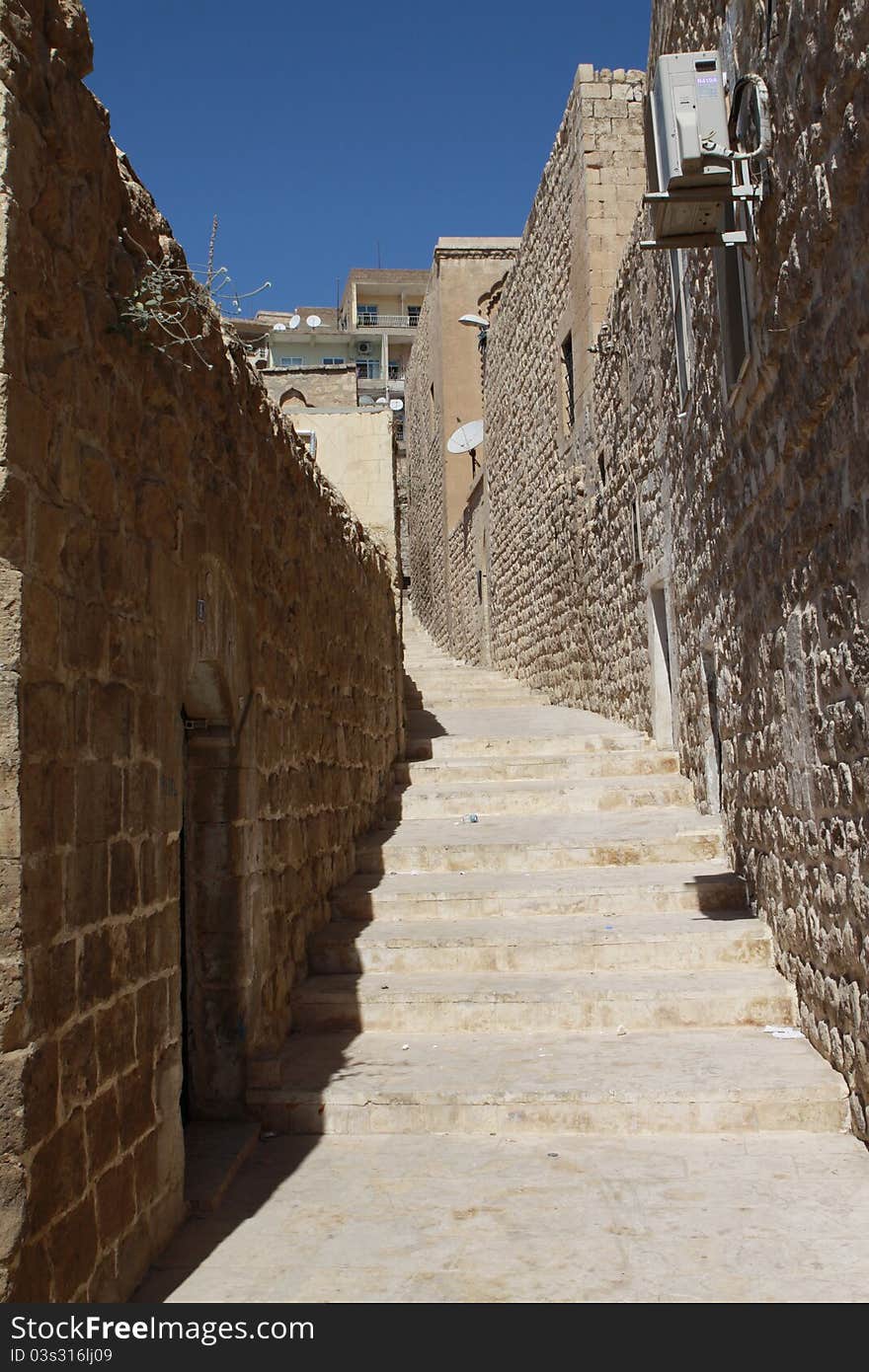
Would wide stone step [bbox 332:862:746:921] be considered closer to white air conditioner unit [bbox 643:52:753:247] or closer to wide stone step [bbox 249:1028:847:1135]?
wide stone step [bbox 249:1028:847:1135]

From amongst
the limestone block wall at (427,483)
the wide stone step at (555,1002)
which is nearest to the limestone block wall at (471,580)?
the limestone block wall at (427,483)

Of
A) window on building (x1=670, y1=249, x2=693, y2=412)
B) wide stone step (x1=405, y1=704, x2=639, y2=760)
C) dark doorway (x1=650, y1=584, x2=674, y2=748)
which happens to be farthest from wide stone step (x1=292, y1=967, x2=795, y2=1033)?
wide stone step (x1=405, y1=704, x2=639, y2=760)

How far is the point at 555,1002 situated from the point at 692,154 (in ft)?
13.0

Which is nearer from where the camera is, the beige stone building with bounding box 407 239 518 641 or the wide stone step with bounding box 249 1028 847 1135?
the wide stone step with bounding box 249 1028 847 1135

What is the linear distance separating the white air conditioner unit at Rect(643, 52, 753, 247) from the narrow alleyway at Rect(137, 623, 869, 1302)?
3.53 m

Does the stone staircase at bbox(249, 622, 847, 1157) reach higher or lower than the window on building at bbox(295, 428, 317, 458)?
lower

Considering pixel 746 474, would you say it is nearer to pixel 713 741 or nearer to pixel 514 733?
pixel 713 741

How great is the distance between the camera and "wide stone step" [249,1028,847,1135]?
4527mm

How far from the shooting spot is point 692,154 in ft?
15.6

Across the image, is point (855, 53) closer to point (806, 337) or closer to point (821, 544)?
point (806, 337)

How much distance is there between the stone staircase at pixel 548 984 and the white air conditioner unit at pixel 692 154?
3.52m

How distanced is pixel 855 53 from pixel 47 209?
8.32ft

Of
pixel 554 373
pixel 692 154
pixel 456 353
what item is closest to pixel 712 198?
pixel 692 154

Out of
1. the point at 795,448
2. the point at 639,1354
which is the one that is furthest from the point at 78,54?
the point at 639,1354
